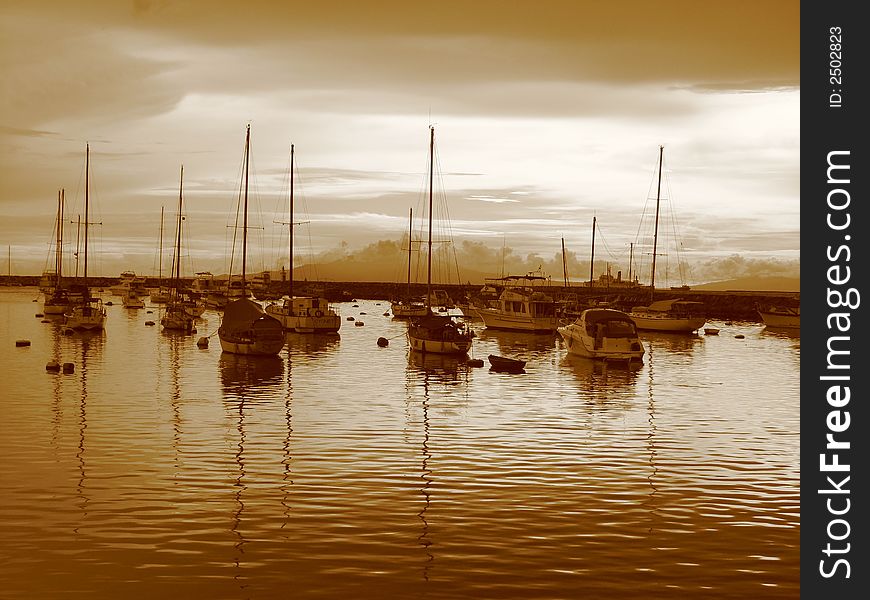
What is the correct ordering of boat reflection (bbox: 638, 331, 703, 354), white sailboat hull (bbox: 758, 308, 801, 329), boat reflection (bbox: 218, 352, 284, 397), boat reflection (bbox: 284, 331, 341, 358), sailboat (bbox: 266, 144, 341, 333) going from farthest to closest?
white sailboat hull (bbox: 758, 308, 801, 329)
sailboat (bbox: 266, 144, 341, 333)
boat reflection (bbox: 638, 331, 703, 354)
boat reflection (bbox: 284, 331, 341, 358)
boat reflection (bbox: 218, 352, 284, 397)

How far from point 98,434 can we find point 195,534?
14.0 metres

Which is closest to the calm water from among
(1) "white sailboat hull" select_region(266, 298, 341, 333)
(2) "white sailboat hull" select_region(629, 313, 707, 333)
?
(1) "white sailboat hull" select_region(266, 298, 341, 333)

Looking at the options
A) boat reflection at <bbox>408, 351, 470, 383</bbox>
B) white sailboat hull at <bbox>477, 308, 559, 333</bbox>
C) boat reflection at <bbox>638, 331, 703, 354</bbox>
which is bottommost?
boat reflection at <bbox>408, 351, 470, 383</bbox>

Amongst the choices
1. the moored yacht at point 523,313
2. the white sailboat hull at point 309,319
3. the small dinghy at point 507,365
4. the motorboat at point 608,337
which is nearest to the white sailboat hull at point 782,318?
the moored yacht at point 523,313

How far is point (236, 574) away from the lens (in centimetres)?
1648

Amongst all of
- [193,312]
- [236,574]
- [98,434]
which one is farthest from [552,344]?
[236,574]

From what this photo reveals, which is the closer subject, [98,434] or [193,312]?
[98,434]

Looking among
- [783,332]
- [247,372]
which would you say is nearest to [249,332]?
[247,372]

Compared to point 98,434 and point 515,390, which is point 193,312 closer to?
point 515,390

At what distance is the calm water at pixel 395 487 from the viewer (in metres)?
16.6

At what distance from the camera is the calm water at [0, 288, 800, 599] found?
1659cm

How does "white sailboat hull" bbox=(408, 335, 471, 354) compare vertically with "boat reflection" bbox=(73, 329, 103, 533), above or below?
above

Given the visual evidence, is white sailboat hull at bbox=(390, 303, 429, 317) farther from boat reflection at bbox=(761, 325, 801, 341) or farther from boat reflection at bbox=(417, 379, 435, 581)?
boat reflection at bbox=(417, 379, 435, 581)

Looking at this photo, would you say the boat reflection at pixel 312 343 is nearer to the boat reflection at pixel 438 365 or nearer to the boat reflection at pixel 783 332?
the boat reflection at pixel 438 365
